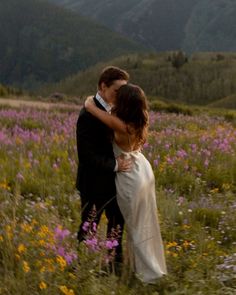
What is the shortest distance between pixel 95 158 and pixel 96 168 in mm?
138

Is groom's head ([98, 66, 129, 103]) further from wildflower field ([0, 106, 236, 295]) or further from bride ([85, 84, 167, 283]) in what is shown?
wildflower field ([0, 106, 236, 295])

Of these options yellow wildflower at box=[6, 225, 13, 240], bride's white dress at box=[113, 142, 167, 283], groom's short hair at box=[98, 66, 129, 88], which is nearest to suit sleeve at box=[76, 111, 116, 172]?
bride's white dress at box=[113, 142, 167, 283]

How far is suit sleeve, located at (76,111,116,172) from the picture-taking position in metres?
4.41

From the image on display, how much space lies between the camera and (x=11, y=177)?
7.68m

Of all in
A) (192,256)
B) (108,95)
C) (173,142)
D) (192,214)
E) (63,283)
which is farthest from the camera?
(173,142)

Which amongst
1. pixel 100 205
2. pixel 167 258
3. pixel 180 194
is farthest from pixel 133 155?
pixel 180 194

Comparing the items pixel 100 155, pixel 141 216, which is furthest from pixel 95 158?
pixel 141 216

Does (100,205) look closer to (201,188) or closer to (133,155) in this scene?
(133,155)

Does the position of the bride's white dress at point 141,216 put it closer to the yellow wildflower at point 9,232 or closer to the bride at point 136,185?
the bride at point 136,185

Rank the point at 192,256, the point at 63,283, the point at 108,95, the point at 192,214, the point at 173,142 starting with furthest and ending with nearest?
the point at 173,142 → the point at 192,214 → the point at 192,256 → the point at 108,95 → the point at 63,283

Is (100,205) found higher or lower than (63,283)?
higher

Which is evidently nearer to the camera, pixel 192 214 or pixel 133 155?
pixel 133 155

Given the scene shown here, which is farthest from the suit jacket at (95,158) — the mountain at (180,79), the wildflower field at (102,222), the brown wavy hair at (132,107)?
the mountain at (180,79)

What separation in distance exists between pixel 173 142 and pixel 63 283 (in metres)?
6.50
